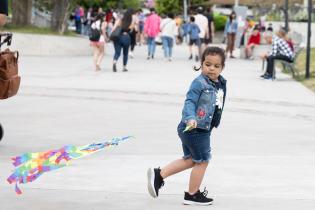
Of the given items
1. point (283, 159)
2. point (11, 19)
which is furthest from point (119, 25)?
point (283, 159)

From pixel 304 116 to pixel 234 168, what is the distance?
196 inches

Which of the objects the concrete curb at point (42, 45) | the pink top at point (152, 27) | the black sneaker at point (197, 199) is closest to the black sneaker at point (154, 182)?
the black sneaker at point (197, 199)

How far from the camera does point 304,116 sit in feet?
43.8

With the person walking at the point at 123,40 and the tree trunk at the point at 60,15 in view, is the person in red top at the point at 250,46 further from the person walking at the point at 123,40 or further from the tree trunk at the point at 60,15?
the person walking at the point at 123,40

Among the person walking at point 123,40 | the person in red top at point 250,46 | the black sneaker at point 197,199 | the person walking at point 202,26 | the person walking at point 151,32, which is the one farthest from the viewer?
the person in red top at point 250,46

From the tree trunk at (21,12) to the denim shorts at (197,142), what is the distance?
23.8 meters

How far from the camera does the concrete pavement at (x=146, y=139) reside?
23.5ft

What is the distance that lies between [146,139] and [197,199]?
374 cm

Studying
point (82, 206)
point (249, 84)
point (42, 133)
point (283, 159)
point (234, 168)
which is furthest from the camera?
point (249, 84)

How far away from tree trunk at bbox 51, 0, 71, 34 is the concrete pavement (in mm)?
10669

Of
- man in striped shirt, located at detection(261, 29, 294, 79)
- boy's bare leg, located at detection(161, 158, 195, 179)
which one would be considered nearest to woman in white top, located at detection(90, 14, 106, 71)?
man in striped shirt, located at detection(261, 29, 294, 79)

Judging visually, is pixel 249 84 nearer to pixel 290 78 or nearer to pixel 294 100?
pixel 290 78

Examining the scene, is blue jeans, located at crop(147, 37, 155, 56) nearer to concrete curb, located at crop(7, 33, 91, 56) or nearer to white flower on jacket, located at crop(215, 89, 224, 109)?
concrete curb, located at crop(7, 33, 91, 56)

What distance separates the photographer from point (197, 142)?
268 inches
